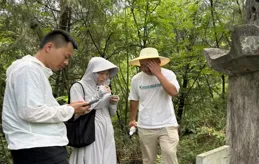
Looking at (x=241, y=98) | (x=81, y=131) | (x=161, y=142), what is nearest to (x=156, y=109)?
(x=161, y=142)

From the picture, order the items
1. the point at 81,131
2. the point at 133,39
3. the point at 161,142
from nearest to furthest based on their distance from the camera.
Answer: the point at 81,131 < the point at 161,142 < the point at 133,39

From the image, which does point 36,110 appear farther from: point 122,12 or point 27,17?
point 122,12

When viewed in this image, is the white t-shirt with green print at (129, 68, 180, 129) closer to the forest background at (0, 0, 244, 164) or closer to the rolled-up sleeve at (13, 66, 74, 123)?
the rolled-up sleeve at (13, 66, 74, 123)

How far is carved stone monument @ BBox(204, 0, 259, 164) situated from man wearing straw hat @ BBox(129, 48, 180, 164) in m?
1.65

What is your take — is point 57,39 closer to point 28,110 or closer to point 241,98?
point 28,110

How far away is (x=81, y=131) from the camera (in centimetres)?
290

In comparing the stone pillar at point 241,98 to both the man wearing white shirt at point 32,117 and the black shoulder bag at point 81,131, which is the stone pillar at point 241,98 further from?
the black shoulder bag at point 81,131

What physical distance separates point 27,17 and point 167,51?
11.5 feet

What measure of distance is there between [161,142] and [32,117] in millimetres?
1827

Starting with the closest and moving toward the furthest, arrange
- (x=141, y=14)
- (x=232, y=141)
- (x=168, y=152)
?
1. (x=232, y=141)
2. (x=168, y=152)
3. (x=141, y=14)

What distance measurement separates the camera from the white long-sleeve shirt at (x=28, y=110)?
194 centimetres

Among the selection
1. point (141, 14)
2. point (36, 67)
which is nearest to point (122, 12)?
point (141, 14)

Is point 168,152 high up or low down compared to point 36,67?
down

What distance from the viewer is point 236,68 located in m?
1.59
